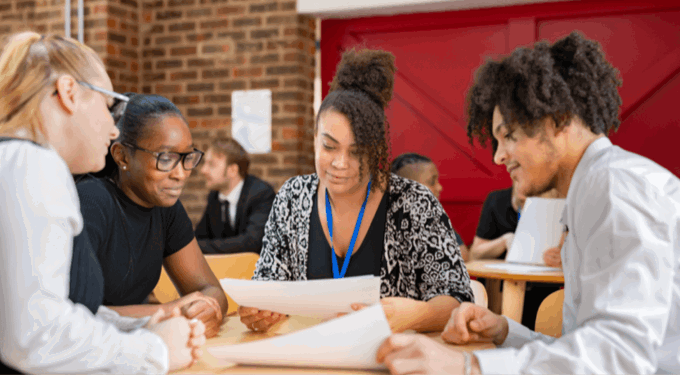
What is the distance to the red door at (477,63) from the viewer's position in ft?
12.3

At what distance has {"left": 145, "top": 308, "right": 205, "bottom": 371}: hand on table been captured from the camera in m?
1.04

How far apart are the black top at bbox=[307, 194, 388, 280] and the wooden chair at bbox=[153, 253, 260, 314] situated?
0.52 metres

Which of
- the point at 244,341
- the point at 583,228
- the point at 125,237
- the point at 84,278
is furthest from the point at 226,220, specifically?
the point at 583,228

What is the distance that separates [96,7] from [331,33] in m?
1.77

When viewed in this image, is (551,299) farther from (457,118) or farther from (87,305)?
(457,118)

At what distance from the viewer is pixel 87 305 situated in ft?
3.67

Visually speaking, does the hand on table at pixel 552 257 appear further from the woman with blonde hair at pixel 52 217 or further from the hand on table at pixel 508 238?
the woman with blonde hair at pixel 52 217

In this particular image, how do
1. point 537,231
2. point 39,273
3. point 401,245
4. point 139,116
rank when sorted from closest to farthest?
1. point 39,273
2. point 139,116
3. point 401,245
4. point 537,231

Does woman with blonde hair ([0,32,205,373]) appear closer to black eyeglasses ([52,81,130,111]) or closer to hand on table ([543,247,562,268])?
black eyeglasses ([52,81,130,111])

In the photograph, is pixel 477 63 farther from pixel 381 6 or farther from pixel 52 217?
pixel 52 217

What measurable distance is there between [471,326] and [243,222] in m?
3.21

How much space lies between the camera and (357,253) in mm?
1861

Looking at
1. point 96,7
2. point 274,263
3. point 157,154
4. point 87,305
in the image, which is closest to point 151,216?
point 157,154

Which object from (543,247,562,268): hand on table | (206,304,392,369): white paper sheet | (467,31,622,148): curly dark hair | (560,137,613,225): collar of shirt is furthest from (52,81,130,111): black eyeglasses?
(543,247,562,268): hand on table
